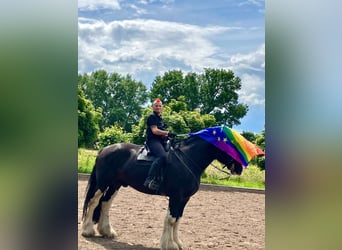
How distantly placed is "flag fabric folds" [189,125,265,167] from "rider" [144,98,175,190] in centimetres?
47

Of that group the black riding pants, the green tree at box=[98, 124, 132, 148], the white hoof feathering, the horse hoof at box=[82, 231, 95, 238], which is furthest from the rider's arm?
the green tree at box=[98, 124, 132, 148]

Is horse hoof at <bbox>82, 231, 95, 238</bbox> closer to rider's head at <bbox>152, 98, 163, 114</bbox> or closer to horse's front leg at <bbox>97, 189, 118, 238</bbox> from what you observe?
horse's front leg at <bbox>97, 189, 118, 238</bbox>

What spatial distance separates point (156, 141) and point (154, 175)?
373 mm

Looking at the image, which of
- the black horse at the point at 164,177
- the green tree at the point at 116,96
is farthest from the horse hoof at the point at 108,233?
the green tree at the point at 116,96

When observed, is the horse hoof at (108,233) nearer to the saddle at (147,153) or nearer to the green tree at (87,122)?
the saddle at (147,153)

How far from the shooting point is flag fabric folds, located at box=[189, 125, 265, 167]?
4.21 meters

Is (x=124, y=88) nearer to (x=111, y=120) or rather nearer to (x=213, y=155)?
(x=111, y=120)

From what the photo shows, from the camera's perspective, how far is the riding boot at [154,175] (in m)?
4.44
